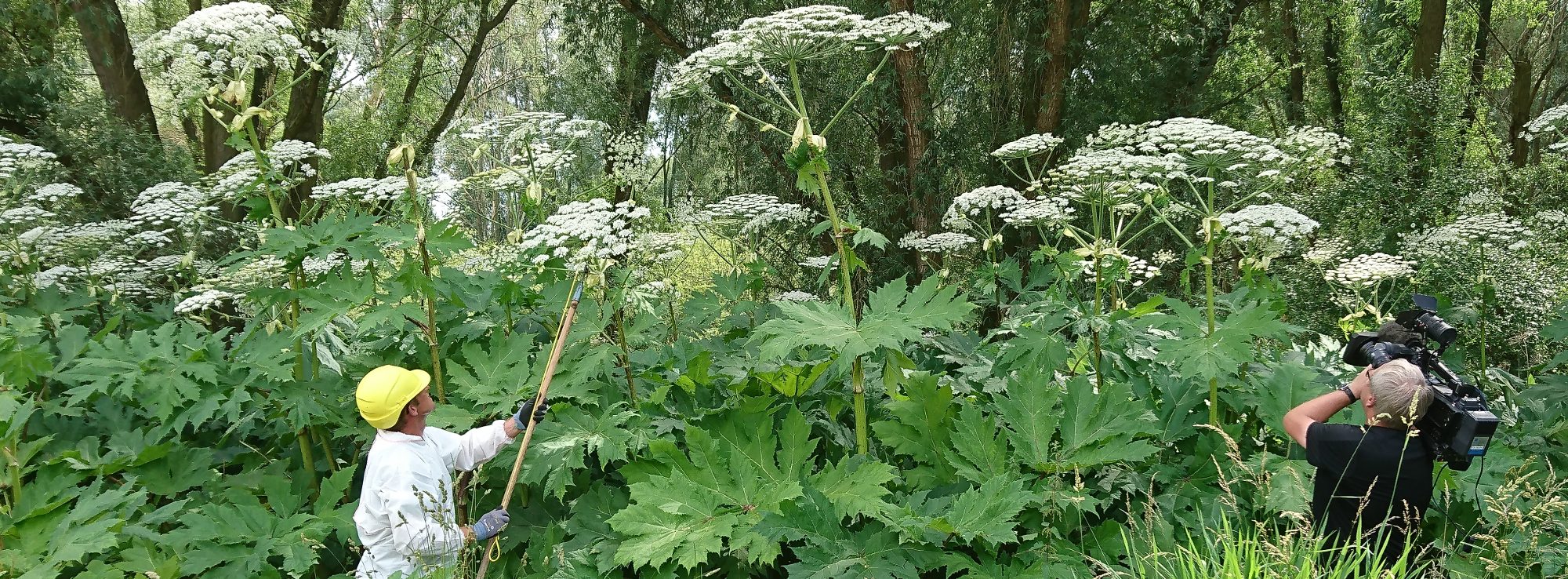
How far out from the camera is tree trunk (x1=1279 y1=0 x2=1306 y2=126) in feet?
40.2

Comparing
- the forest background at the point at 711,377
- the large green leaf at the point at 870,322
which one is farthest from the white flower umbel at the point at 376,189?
the large green leaf at the point at 870,322

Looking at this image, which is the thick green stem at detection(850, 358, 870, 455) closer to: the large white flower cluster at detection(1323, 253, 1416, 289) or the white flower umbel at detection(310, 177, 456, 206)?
the white flower umbel at detection(310, 177, 456, 206)

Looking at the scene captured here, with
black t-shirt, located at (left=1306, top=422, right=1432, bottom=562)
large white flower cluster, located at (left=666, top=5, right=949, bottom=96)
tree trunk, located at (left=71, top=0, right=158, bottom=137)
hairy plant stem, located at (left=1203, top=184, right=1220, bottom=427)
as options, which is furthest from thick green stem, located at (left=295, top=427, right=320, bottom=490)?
tree trunk, located at (left=71, top=0, right=158, bottom=137)

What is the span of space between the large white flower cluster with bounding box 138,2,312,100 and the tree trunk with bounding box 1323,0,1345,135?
48.4 ft

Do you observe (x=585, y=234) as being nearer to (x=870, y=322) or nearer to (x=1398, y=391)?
(x=870, y=322)

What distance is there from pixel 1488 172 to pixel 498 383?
12.2 meters

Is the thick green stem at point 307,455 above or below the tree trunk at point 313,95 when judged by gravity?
below

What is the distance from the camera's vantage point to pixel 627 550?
2824mm

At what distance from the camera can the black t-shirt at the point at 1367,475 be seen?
2.73m

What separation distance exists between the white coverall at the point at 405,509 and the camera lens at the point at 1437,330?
3.44 metres

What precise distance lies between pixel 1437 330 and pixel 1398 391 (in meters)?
0.34

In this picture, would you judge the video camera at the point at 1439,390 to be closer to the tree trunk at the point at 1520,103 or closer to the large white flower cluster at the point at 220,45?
the large white flower cluster at the point at 220,45

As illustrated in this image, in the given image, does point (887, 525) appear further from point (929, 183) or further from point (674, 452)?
point (929, 183)

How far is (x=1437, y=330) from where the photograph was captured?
9.12ft
